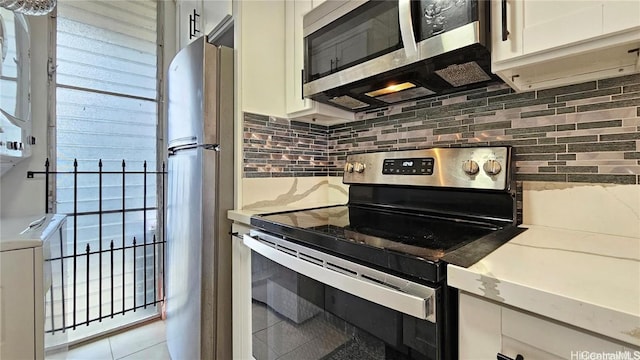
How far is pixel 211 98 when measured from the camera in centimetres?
133

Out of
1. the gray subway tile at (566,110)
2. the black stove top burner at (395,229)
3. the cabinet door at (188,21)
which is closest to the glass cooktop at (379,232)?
the black stove top burner at (395,229)

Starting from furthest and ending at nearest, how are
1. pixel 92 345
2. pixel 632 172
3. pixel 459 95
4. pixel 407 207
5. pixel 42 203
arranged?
pixel 92 345
pixel 42 203
pixel 407 207
pixel 459 95
pixel 632 172

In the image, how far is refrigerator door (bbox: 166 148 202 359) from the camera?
53.3 inches

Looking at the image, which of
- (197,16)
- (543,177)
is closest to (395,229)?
(543,177)

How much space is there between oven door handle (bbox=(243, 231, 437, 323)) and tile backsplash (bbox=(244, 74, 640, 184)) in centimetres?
59

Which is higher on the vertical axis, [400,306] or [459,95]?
[459,95]

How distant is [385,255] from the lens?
638mm

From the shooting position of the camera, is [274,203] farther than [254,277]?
Yes

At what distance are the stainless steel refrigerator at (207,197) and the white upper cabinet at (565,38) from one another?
1.13 metres

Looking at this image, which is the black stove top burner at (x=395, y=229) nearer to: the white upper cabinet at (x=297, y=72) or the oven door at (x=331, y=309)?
the oven door at (x=331, y=309)

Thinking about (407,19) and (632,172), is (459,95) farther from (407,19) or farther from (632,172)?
(632,172)

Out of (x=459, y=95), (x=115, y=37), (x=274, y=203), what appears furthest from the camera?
(x=115, y=37)

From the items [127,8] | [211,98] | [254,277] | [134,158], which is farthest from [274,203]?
[127,8]

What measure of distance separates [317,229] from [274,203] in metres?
0.67
